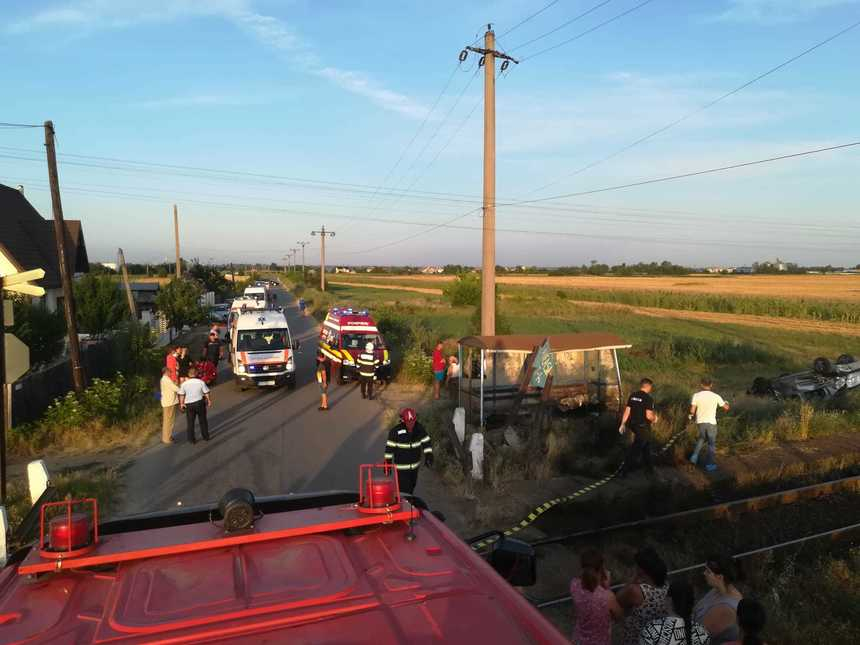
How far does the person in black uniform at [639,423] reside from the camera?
1052 centimetres

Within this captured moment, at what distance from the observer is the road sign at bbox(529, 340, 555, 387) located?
1238 cm

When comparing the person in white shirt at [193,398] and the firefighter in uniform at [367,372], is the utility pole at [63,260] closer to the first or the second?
the person in white shirt at [193,398]

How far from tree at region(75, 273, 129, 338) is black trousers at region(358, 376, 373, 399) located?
11274 millimetres

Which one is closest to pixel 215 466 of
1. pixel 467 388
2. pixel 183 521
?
pixel 467 388

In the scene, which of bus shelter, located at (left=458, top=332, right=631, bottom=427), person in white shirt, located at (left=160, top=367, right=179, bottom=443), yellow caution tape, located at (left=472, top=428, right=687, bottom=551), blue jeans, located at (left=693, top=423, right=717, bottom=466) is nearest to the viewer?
yellow caution tape, located at (left=472, top=428, right=687, bottom=551)

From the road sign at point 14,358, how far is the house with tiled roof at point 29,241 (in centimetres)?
1862

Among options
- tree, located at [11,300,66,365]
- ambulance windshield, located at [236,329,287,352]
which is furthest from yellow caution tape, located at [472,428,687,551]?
tree, located at [11,300,66,365]

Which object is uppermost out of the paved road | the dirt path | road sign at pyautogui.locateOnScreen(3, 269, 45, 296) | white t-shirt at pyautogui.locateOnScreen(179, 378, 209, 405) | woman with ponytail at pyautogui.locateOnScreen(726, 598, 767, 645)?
road sign at pyautogui.locateOnScreen(3, 269, 45, 296)

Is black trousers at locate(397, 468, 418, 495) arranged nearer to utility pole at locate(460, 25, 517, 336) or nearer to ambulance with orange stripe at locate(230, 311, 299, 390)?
utility pole at locate(460, 25, 517, 336)

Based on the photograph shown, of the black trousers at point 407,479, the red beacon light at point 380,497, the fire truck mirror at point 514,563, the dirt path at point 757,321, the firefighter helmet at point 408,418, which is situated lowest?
the dirt path at point 757,321

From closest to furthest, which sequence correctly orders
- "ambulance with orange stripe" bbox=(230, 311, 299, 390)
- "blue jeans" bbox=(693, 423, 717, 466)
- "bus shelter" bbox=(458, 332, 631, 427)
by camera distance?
1. "blue jeans" bbox=(693, 423, 717, 466)
2. "bus shelter" bbox=(458, 332, 631, 427)
3. "ambulance with orange stripe" bbox=(230, 311, 299, 390)

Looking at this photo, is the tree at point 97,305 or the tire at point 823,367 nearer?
the tire at point 823,367

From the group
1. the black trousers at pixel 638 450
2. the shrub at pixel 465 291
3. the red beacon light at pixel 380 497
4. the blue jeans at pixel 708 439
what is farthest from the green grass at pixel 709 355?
the red beacon light at pixel 380 497

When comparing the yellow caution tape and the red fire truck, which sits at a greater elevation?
the red fire truck
